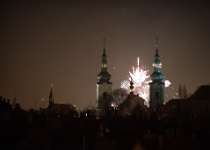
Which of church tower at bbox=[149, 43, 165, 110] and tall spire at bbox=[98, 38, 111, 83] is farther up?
tall spire at bbox=[98, 38, 111, 83]

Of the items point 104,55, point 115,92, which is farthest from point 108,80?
point 115,92

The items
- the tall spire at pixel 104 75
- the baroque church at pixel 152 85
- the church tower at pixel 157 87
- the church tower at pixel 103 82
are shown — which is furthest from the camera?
the tall spire at pixel 104 75

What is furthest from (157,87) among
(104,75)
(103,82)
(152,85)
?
(104,75)

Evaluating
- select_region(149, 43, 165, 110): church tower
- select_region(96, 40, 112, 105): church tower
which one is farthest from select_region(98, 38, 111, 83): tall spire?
select_region(149, 43, 165, 110): church tower

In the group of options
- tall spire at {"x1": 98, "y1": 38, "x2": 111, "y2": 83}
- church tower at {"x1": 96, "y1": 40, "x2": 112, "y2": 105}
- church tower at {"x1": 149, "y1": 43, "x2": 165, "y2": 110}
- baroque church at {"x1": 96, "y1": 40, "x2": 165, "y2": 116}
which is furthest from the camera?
tall spire at {"x1": 98, "y1": 38, "x2": 111, "y2": 83}

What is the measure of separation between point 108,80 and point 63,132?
123580 millimetres

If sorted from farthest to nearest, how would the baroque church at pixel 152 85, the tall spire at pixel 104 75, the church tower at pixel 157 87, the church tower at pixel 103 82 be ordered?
1. the tall spire at pixel 104 75
2. the church tower at pixel 103 82
3. the church tower at pixel 157 87
4. the baroque church at pixel 152 85

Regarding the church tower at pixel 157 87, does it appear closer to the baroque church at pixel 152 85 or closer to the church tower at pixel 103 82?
the baroque church at pixel 152 85

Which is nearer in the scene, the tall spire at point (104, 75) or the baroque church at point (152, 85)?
the baroque church at point (152, 85)

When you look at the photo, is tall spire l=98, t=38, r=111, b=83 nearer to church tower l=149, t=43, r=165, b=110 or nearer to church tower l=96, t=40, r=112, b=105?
church tower l=96, t=40, r=112, b=105

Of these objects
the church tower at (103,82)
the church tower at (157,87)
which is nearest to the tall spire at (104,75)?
the church tower at (103,82)

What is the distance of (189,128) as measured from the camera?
49.3 m

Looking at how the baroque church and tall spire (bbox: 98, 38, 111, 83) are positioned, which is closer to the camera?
the baroque church

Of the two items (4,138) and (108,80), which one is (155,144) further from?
(108,80)
